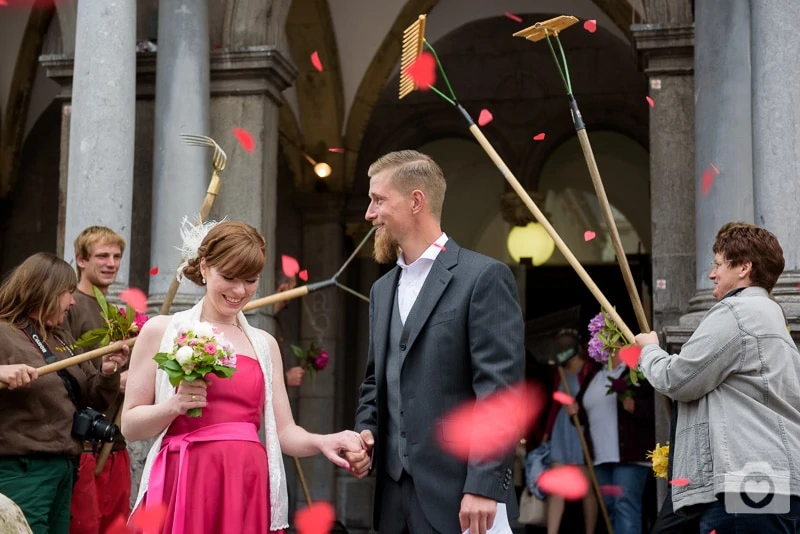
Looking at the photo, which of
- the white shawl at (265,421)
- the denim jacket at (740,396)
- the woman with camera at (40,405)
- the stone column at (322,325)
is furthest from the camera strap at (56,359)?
the stone column at (322,325)

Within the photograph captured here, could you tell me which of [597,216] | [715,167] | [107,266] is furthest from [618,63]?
[107,266]

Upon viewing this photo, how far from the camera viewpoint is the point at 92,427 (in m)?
5.16

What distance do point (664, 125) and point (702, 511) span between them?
4.21 meters

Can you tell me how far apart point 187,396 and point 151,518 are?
42cm

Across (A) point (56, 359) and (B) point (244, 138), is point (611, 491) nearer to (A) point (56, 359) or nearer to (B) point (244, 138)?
(B) point (244, 138)

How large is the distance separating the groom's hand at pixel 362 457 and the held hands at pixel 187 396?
50cm

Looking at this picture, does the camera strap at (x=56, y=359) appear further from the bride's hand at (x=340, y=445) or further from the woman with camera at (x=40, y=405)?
the bride's hand at (x=340, y=445)

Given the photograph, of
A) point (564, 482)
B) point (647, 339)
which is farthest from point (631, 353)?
point (564, 482)

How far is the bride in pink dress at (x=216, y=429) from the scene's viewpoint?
3742 millimetres

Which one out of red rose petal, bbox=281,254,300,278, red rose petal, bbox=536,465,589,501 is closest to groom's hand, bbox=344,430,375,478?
red rose petal, bbox=536,465,589,501

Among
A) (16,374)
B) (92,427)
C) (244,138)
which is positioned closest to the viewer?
(16,374)

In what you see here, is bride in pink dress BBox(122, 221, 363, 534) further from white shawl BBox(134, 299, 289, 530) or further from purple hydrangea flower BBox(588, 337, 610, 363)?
purple hydrangea flower BBox(588, 337, 610, 363)

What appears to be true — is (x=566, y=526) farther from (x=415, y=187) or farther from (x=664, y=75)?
(x=415, y=187)

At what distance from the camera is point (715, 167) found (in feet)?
24.4
